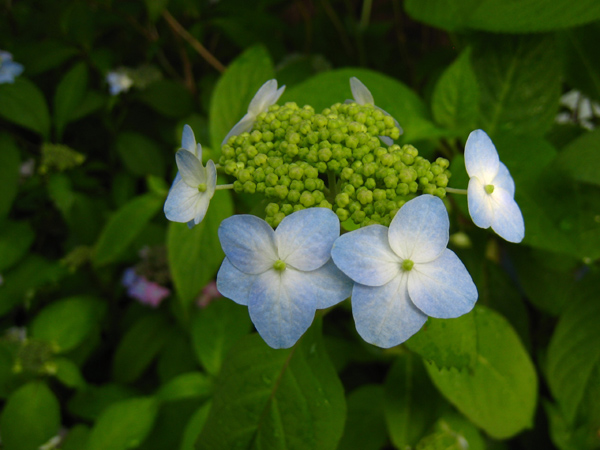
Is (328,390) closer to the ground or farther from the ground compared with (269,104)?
closer to the ground

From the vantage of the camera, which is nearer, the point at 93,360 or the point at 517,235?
the point at 517,235

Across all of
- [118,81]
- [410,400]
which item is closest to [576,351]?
[410,400]

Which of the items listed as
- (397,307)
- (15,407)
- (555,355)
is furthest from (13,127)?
(555,355)

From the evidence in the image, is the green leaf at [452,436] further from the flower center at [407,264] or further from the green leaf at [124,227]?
the green leaf at [124,227]

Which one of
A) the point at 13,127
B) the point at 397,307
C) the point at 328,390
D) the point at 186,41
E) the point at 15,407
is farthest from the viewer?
the point at 13,127

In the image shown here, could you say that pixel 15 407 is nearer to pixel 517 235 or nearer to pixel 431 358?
pixel 431 358

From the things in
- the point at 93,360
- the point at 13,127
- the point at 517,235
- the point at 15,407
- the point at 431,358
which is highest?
the point at 517,235

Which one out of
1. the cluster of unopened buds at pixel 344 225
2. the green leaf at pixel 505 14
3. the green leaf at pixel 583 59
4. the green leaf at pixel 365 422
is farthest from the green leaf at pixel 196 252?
the green leaf at pixel 583 59

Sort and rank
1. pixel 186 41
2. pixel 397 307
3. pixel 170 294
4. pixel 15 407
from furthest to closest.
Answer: pixel 186 41, pixel 170 294, pixel 15 407, pixel 397 307

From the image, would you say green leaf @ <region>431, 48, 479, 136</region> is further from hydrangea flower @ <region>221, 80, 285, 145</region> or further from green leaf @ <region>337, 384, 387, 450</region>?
green leaf @ <region>337, 384, 387, 450</region>
